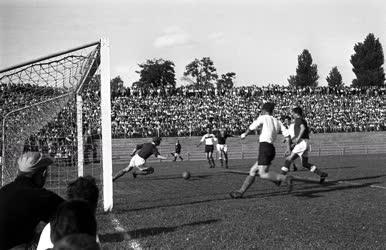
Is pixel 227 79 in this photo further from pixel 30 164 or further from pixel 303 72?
pixel 30 164

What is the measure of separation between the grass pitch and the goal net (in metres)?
1.32

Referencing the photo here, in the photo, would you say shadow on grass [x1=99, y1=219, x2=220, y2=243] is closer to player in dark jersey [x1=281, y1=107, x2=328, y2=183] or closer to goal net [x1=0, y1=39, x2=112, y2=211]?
goal net [x1=0, y1=39, x2=112, y2=211]

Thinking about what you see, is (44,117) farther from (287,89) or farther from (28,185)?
(287,89)

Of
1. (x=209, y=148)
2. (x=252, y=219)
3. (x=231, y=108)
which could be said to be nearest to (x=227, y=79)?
(x=231, y=108)

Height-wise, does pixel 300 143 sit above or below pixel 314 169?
above

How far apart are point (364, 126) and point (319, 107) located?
5.56 meters

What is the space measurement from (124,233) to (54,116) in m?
9.04

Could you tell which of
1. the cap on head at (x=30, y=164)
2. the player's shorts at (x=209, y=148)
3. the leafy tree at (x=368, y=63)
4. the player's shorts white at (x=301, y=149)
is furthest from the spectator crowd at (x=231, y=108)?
the cap on head at (x=30, y=164)

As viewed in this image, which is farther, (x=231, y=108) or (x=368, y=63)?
(x=368, y=63)

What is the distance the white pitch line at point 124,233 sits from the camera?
24.2 ft

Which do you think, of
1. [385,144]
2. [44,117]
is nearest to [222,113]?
[385,144]

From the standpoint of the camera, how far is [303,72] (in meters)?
104

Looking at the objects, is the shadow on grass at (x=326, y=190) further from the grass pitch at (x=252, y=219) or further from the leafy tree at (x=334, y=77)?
the leafy tree at (x=334, y=77)

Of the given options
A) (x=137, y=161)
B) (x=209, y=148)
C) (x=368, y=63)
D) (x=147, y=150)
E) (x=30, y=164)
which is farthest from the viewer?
(x=368, y=63)
